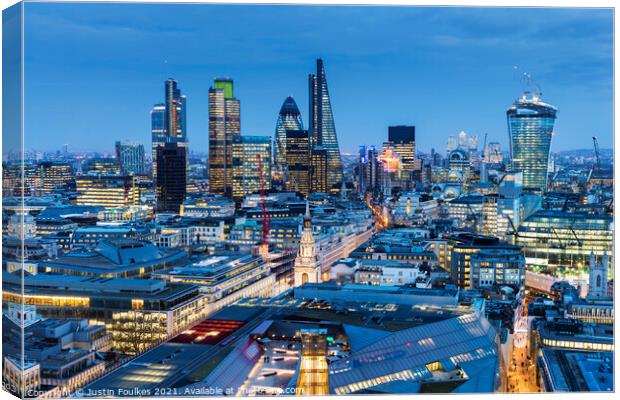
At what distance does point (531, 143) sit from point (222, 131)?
16424 mm

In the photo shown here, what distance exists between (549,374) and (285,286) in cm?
951

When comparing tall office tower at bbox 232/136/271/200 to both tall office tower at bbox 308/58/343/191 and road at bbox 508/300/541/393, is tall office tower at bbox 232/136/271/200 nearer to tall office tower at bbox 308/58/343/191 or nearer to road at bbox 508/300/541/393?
tall office tower at bbox 308/58/343/191

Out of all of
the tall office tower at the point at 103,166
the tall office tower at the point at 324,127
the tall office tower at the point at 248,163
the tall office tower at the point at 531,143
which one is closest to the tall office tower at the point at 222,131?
the tall office tower at the point at 248,163

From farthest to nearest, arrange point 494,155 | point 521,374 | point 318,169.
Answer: point 318,169 < point 494,155 < point 521,374

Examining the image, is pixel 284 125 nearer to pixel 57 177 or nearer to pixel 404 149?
pixel 404 149

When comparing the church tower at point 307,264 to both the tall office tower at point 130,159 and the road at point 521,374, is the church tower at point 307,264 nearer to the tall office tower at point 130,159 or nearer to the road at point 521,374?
the road at point 521,374

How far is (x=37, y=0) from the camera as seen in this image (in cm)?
791

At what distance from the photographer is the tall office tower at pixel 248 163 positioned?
132 feet

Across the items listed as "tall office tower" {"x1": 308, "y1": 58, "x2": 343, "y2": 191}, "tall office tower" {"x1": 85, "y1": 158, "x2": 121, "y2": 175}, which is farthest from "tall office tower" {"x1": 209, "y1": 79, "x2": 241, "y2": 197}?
"tall office tower" {"x1": 85, "y1": 158, "x2": 121, "y2": 175}

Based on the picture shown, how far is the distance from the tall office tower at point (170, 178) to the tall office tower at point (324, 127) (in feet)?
28.1

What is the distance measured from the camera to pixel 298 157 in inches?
1697

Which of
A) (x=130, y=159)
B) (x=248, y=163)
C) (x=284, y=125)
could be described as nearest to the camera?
(x=130, y=159)

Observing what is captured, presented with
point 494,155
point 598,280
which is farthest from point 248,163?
point 598,280

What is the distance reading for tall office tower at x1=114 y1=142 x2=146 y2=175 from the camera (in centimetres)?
3949
